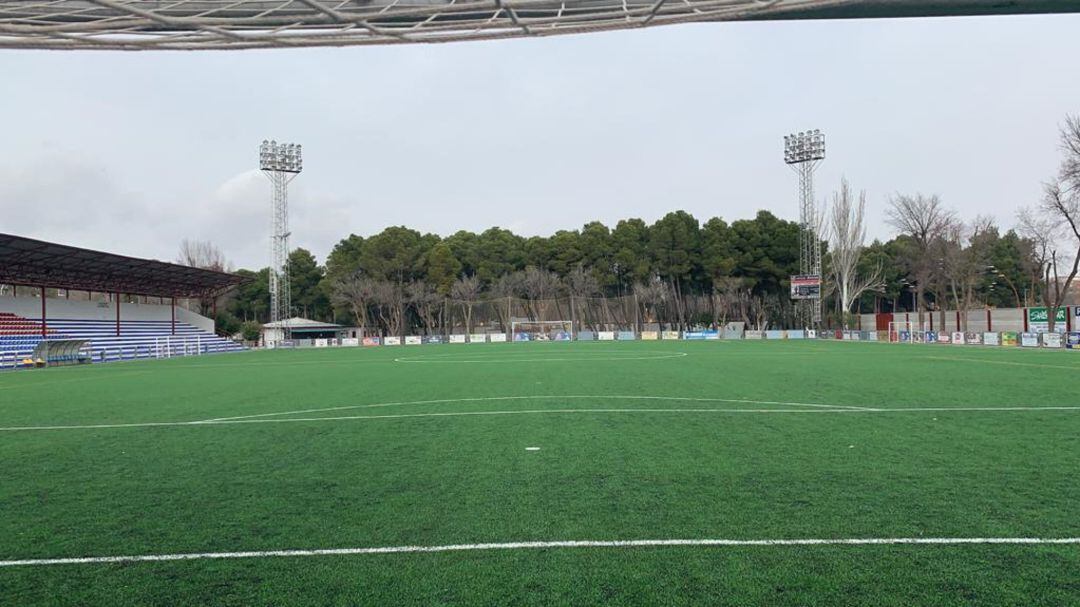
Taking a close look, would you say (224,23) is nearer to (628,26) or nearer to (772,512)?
(628,26)

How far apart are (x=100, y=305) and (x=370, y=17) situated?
2015 inches

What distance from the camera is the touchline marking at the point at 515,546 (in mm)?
4492

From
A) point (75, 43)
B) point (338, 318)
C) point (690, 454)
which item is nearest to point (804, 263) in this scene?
point (338, 318)

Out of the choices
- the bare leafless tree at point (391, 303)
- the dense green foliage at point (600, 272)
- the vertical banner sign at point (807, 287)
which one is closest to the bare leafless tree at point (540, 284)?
the dense green foliage at point (600, 272)

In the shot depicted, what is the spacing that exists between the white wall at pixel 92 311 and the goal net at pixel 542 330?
27.9 m

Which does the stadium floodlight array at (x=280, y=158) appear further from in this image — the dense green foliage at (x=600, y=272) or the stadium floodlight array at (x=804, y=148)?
the stadium floodlight array at (x=804, y=148)

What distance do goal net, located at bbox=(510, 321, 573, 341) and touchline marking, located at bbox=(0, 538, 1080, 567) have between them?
61.3 meters

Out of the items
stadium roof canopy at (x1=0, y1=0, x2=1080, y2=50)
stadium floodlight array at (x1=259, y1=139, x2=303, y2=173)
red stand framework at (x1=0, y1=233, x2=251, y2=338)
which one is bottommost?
stadium roof canopy at (x1=0, y1=0, x2=1080, y2=50)

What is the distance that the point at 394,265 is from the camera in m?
75.2

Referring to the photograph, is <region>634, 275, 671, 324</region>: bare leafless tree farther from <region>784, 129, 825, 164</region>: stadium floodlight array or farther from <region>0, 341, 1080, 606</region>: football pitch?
<region>0, 341, 1080, 606</region>: football pitch

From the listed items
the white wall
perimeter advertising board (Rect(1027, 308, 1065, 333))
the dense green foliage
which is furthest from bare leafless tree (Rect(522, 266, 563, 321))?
perimeter advertising board (Rect(1027, 308, 1065, 333))

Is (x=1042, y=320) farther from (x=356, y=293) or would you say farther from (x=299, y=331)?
(x=299, y=331)

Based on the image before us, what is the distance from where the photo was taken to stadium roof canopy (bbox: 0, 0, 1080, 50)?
492cm

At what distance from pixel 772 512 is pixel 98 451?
316 inches
